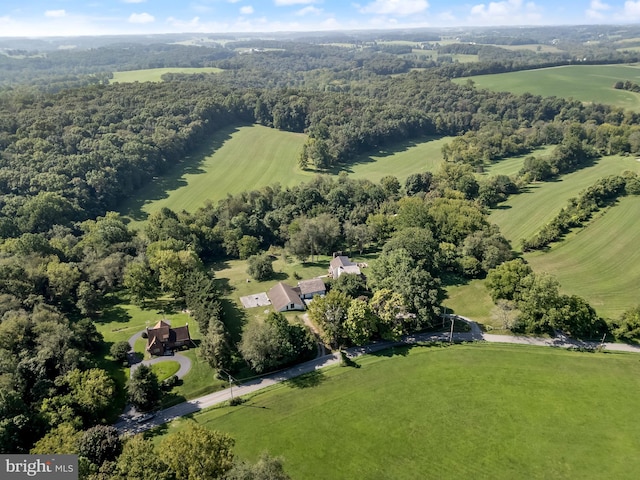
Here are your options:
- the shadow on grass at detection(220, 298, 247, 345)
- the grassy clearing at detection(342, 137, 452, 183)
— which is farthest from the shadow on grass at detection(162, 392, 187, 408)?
the grassy clearing at detection(342, 137, 452, 183)

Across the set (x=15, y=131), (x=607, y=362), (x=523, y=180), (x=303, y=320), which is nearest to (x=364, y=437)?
(x=303, y=320)

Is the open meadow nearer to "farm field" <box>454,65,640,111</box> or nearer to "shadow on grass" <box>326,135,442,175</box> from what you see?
"shadow on grass" <box>326,135,442,175</box>

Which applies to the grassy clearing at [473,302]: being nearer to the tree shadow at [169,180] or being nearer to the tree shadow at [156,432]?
the tree shadow at [156,432]

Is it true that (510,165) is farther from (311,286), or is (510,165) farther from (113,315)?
(113,315)

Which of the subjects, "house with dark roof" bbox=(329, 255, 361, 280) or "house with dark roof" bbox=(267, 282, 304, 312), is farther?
"house with dark roof" bbox=(329, 255, 361, 280)

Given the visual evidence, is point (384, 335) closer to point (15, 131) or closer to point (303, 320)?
point (303, 320)

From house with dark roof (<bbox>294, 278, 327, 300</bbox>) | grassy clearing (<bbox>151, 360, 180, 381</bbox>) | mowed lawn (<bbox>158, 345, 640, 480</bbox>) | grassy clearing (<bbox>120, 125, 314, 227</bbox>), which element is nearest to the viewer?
mowed lawn (<bbox>158, 345, 640, 480</bbox>)
